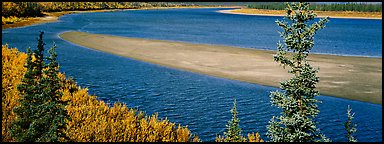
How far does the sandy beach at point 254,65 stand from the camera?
26844 mm

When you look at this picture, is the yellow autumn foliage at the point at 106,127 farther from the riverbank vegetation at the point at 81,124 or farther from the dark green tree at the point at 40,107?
the dark green tree at the point at 40,107

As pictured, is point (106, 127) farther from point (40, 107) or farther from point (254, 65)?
point (254, 65)

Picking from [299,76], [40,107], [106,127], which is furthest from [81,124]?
[299,76]

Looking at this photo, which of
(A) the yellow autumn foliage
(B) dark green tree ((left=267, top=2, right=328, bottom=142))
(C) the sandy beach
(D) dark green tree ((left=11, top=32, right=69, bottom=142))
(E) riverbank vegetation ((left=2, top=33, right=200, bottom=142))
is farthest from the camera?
(C) the sandy beach

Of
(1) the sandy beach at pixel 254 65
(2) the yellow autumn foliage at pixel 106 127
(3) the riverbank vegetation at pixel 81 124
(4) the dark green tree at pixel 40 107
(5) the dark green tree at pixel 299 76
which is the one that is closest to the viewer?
(5) the dark green tree at pixel 299 76

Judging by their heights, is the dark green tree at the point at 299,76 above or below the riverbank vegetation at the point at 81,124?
above

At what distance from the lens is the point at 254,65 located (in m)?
35.2

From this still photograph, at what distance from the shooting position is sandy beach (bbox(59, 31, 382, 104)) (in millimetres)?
26844

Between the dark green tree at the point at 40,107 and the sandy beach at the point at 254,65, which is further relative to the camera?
the sandy beach at the point at 254,65

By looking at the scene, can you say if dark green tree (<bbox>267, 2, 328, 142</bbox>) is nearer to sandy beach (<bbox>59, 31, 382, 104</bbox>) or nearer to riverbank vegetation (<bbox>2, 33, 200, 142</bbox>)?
riverbank vegetation (<bbox>2, 33, 200, 142</bbox>)

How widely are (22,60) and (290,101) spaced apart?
876 inches

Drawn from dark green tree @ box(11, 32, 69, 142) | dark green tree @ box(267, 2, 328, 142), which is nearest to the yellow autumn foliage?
dark green tree @ box(11, 32, 69, 142)

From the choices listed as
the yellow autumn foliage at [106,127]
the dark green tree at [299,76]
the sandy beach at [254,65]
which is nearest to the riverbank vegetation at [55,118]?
the yellow autumn foliage at [106,127]

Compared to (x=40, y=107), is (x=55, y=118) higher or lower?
lower
